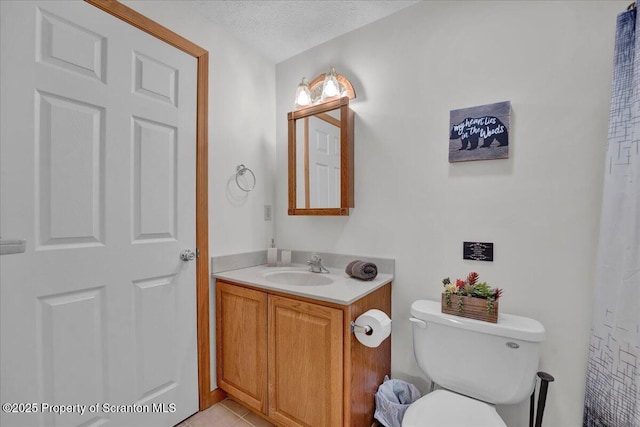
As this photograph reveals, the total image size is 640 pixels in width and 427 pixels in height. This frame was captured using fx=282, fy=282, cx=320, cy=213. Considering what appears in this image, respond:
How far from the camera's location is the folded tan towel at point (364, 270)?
157 centimetres

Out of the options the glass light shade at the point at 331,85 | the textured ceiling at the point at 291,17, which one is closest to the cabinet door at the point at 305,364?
the glass light shade at the point at 331,85

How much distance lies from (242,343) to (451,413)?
3.58ft

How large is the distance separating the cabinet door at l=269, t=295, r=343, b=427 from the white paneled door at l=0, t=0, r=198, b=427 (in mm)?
543

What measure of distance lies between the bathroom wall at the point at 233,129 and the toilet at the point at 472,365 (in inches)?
48.1

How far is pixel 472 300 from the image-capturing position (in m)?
1.25

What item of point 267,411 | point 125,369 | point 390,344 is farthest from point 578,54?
point 125,369

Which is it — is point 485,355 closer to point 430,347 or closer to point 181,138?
point 430,347

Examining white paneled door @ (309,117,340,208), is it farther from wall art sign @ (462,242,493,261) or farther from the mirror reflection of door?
wall art sign @ (462,242,493,261)

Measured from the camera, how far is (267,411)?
1508 mm

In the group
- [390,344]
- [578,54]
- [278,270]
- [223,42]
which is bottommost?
[390,344]

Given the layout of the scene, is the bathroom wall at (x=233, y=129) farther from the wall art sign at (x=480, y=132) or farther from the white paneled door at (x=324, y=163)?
the wall art sign at (x=480, y=132)

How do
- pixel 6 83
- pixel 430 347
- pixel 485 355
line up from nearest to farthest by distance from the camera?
1. pixel 6 83
2. pixel 485 355
3. pixel 430 347

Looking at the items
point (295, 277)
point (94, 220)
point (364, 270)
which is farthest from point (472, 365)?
Result: point (94, 220)

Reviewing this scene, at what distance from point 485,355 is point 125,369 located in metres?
1.65
